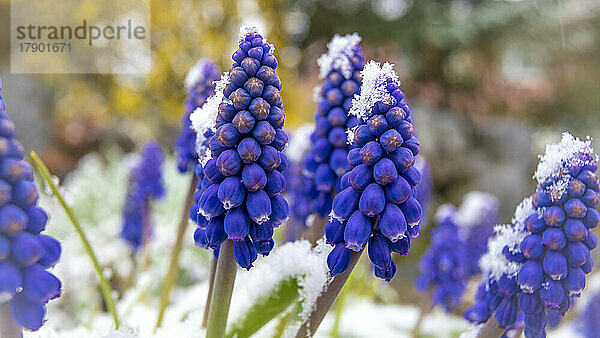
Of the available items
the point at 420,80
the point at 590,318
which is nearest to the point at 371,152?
the point at 590,318

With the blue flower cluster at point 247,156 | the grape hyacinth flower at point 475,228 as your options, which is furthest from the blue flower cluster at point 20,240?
the grape hyacinth flower at point 475,228

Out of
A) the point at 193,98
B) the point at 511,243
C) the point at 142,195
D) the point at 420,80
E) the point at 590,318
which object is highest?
the point at 420,80

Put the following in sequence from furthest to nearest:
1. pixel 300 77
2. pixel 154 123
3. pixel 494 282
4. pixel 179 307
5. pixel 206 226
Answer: pixel 300 77, pixel 154 123, pixel 179 307, pixel 494 282, pixel 206 226

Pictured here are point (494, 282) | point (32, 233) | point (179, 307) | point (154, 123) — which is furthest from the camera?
point (154, 123)

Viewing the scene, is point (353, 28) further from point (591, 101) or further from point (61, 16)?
point (591, 101)

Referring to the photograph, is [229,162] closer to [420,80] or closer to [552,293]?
[552,293]

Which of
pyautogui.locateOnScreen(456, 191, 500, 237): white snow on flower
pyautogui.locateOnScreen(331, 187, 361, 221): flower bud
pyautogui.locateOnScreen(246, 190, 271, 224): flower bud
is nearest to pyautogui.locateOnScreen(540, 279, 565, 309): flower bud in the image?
pyautogui.locateOnScreen(331, 187, 361, 221): flower bud

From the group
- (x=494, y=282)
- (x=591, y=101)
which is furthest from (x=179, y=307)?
(x=591, y=101)
